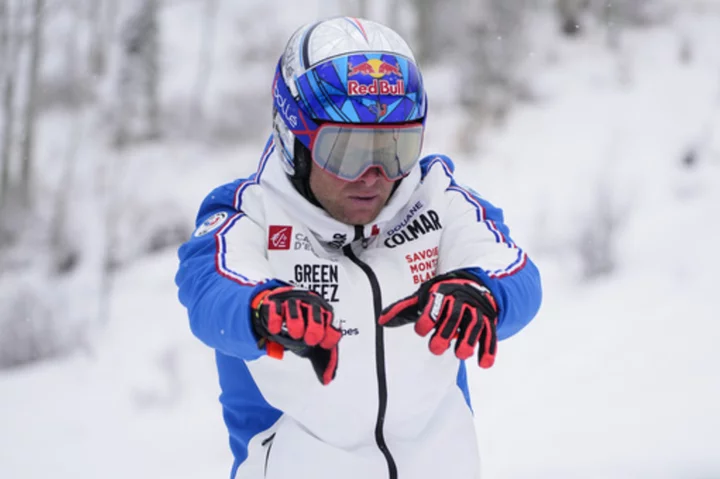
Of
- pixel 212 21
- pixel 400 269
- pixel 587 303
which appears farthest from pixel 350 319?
pixel 212 21

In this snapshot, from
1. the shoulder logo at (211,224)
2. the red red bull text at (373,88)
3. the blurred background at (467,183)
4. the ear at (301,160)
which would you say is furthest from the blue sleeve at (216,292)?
the blurred background at (467,183)

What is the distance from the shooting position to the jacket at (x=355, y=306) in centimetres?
154

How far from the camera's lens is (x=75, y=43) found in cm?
1097

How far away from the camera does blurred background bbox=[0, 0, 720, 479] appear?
3.70 metres

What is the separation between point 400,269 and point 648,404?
7.78 ft

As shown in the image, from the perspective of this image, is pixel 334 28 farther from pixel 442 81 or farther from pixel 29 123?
pixel 442 81

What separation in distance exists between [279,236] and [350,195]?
19cm

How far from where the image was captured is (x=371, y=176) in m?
1.59

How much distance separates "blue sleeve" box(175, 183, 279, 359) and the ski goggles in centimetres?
25

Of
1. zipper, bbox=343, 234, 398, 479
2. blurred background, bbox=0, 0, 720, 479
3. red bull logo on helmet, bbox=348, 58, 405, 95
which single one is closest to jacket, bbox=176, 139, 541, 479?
zipper, bbox=343, 234, 398, 479

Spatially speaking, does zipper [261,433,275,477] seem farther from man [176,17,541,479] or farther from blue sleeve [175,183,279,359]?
blue sleeve [175,183,279,359]

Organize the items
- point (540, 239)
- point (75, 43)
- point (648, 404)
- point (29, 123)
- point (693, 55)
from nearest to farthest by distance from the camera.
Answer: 1. point (648, 404)
2. point (540, 239)
3. point (29, 123)
4. point (693, 55)
5. point (75, 43)

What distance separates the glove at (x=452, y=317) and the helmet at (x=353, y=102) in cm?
33

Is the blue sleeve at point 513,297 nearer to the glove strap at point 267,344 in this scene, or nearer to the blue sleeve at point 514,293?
the blue sleeve at point 514,293
